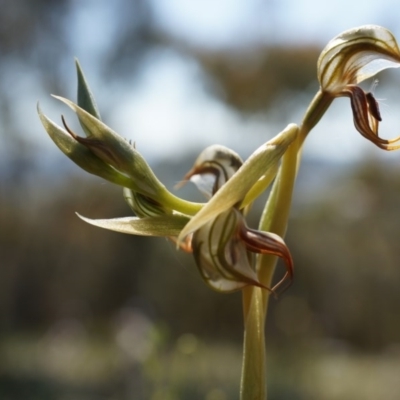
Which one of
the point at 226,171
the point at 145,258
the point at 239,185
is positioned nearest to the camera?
the point at 239,185

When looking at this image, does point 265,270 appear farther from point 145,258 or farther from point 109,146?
point 145,258

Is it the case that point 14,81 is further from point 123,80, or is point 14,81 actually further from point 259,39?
point 259,39

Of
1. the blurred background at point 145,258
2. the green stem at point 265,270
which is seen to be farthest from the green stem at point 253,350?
the blurred background at point 145,258

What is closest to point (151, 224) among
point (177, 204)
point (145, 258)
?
point (177, 204)

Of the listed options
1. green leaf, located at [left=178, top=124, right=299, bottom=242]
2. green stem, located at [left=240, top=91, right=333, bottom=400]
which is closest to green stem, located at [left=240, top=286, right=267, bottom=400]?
green stem, located at [left=240, top=91, right=333, bottom=400]

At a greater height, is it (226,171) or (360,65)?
(360,65)

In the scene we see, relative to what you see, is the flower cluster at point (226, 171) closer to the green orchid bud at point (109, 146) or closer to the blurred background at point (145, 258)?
the green orchid bud at point (109, 146)

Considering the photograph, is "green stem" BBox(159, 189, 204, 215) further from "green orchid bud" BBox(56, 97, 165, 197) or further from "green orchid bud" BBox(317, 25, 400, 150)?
"green orchid bud" BBox(317, 25, 400, 150)
